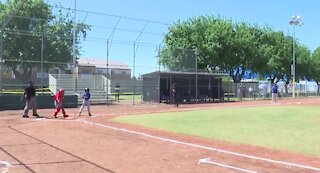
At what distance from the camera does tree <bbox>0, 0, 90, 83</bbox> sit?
118 ft

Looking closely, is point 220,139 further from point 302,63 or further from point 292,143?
point 302,63

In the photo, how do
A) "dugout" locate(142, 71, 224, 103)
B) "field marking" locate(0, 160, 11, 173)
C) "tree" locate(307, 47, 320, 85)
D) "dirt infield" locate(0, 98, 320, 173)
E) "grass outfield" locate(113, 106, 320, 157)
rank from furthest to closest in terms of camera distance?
1. "tree" locate(307, 47, 320, 85)
2. "dugout" locate(142, 71, 224, 103)
3. "grass outfield" locate(113, 106, 320, 157)
4. "dirt infield" locate(0, 98, 320, 173)
5. "field marking" locate(0, 160, 11, 173)

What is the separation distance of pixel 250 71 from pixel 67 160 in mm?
53431

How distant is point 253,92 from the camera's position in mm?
55156

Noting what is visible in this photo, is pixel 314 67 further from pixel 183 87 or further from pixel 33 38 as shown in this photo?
pixel 33 38

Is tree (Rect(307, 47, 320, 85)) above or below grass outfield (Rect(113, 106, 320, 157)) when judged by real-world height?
above

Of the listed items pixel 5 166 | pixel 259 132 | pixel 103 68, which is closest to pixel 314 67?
pixel 103 68

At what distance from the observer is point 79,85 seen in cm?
3831

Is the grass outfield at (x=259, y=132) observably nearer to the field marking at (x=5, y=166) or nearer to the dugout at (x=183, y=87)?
the field marking at (x=5, y=166)

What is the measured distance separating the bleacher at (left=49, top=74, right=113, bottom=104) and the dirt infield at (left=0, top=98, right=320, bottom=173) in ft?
66.1

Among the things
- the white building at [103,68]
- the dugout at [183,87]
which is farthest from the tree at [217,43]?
the white building at [103,68]

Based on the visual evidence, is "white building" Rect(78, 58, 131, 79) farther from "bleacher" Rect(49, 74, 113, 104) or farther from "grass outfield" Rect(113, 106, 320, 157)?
"grass outfield" Rect(113, 106, 320, 157)

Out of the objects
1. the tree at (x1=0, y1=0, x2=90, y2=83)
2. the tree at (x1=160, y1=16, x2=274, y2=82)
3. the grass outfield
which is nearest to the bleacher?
the tree at (x1=0, y1=0, x2=90, y2=83)

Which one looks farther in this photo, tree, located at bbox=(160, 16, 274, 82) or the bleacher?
tree, located at bbox=(160, 16, 274, 82)
